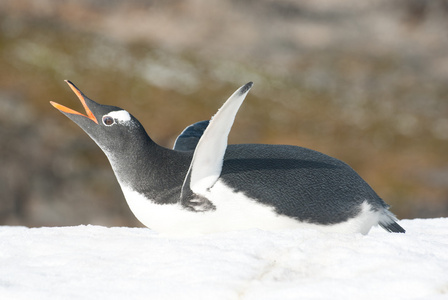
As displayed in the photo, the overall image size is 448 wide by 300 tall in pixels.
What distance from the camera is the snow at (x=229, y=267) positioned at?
1.39 meters

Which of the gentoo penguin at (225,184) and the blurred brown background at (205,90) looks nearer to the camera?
the gentoo penguin at (225,184)

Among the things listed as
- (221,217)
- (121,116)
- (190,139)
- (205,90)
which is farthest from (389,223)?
(205,90)

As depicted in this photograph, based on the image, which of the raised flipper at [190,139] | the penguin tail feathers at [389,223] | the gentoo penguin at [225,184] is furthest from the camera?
the raised flipper at [190,139]

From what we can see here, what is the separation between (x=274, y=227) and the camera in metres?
1.93

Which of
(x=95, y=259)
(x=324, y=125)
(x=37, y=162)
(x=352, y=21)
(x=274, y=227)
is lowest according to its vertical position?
(x=95, y=259)

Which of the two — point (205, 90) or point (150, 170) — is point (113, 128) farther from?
point (205, 90)

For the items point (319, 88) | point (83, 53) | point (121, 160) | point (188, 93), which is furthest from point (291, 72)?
point (121, 160)

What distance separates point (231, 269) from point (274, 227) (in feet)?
1.47

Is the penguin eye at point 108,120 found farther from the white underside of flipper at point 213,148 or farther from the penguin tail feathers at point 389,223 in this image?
the penguin tail feathers at point 389,223

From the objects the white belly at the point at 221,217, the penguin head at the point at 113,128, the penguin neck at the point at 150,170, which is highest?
the penguin head at the point at 113,128

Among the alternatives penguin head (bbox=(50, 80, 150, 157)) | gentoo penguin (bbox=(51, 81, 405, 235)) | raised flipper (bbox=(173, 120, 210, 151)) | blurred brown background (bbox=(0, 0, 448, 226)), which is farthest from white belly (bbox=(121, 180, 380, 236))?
blurred brown background (bbox=(0, 0, 448, 226))

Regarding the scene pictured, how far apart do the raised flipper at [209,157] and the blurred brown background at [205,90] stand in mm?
5206

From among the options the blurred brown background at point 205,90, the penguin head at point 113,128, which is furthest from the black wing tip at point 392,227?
the blurred brown background at point 205,90

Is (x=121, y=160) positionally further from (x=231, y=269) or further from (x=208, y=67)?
(x=208, y=67)
